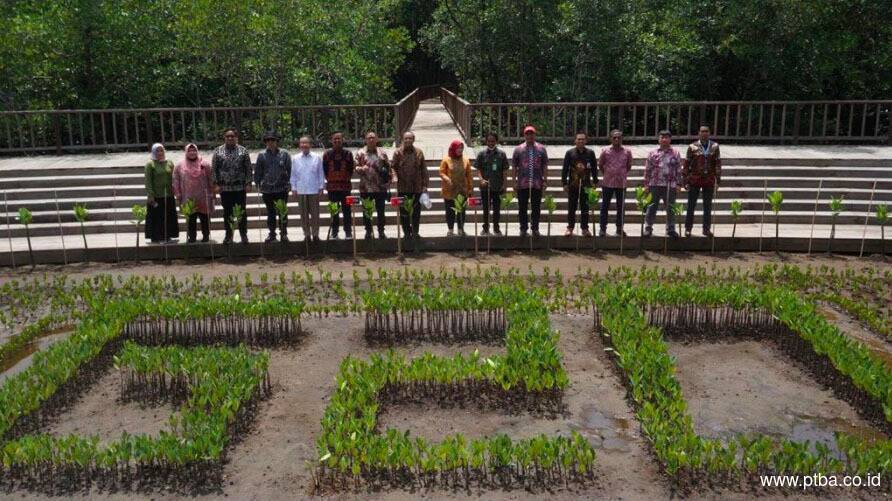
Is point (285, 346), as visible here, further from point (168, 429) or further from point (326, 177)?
point (326, 177)

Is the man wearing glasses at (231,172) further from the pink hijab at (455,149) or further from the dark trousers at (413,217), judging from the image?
the pink hijab at (455,149)

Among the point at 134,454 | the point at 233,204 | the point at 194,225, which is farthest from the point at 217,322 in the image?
the point at 233,204

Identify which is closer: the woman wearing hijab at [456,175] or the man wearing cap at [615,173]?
the man wearing cap at [615,173]

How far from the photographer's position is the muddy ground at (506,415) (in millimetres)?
5812

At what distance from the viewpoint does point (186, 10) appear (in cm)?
1969

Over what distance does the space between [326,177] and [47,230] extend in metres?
5.04

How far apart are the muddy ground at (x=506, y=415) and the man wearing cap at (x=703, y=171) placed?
175 inches

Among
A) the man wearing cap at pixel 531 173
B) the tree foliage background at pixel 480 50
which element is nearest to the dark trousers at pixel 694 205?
the man wearing cap at pixel 531 173

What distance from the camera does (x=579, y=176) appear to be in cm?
1264

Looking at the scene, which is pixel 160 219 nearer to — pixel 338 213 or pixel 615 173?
pixel 338 213

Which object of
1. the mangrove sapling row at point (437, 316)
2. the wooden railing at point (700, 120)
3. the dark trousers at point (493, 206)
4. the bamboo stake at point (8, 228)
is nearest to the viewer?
the mangrove sapling row at point (437, 316)

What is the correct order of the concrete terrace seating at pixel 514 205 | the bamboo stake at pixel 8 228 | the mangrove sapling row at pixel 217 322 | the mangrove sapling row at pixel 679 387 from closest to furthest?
1. the mangrove sapling row at pixel 679 387
2. the mangrove sapling row at pixel 217 322
3. the bamboo stake at pixel 8 228
4. the concrete terrace seating at pixel 514 205

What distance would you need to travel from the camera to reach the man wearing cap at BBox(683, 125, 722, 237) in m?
12.5

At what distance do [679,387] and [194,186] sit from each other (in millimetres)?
8236
